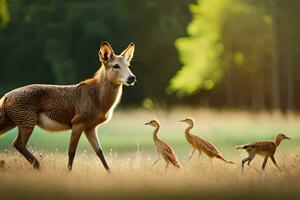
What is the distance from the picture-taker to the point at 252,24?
6.51m

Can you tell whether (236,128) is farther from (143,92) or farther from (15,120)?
(15,120)

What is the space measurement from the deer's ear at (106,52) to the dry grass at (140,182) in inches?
22.8

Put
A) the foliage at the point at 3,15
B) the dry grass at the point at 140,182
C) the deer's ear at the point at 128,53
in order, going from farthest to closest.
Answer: the foliage at the point at 3,15 → the deer's ear at the point at 128,53 → the dry grass at the point at 140,182

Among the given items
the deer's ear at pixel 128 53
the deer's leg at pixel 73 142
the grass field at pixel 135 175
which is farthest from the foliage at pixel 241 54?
the deer's leg at pixel 73 142

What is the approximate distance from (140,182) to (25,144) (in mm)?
622

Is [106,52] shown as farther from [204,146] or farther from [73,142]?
[204,146]

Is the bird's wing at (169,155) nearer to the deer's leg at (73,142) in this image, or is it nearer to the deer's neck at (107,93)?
the deer's neck at (107,93)

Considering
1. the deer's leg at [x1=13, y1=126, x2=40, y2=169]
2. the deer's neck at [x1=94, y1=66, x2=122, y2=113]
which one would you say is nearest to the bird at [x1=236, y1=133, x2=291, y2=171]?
the deer's neck at [x1=94, y1=66, x2=122, y2=113]

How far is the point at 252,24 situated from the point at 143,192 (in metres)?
3.18

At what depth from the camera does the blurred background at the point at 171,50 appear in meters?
5.41

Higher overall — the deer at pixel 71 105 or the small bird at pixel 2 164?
the deer at pixel 71 105

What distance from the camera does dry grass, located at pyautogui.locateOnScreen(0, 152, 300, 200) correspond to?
145 inches

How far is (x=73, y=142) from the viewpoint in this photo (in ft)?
12.3

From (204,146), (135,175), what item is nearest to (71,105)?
(135,175)
